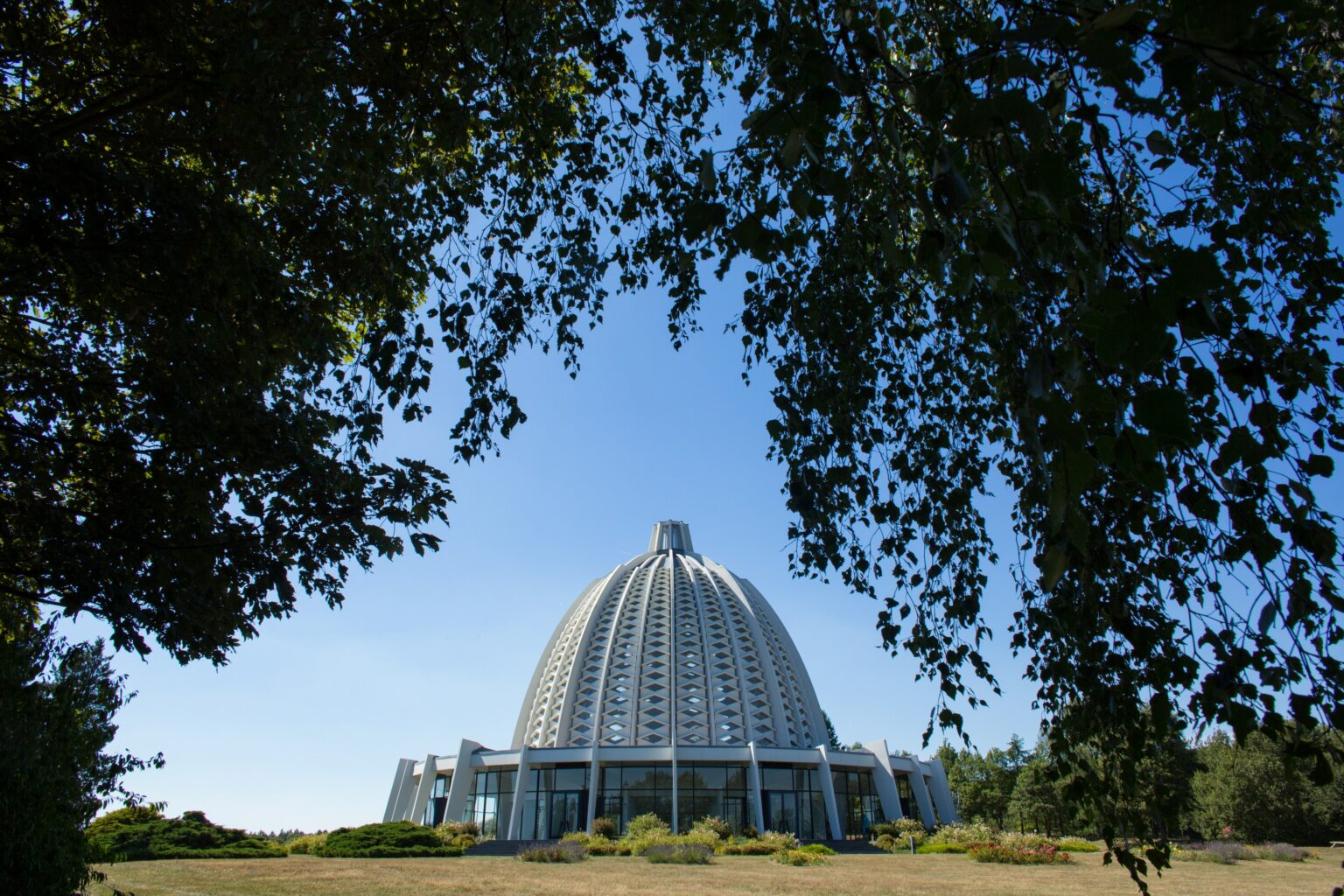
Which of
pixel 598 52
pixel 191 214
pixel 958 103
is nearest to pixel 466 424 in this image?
pixel 598 52

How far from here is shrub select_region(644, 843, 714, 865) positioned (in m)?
20.0

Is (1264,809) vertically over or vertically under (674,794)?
under

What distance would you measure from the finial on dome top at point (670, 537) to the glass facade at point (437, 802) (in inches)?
909

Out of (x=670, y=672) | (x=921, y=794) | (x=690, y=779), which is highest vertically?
(x=670, y=672)

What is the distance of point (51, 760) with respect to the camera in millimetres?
6598

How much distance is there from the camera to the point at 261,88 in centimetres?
Answer: 411

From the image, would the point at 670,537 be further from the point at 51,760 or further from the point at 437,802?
the point at 51,760

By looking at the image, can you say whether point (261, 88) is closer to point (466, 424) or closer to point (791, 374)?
point (466, 424)

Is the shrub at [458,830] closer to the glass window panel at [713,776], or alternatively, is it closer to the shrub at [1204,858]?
the glass window panel at [713,776]

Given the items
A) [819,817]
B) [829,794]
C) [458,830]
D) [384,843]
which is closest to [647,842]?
[384,843]

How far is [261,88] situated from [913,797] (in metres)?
44.4

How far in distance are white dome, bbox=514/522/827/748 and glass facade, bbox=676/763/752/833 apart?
3.58m

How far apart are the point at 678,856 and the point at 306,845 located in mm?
12789

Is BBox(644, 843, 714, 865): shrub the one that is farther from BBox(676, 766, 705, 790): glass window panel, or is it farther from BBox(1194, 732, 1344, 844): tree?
BBox(1194, 732, 1344, 844): tree
